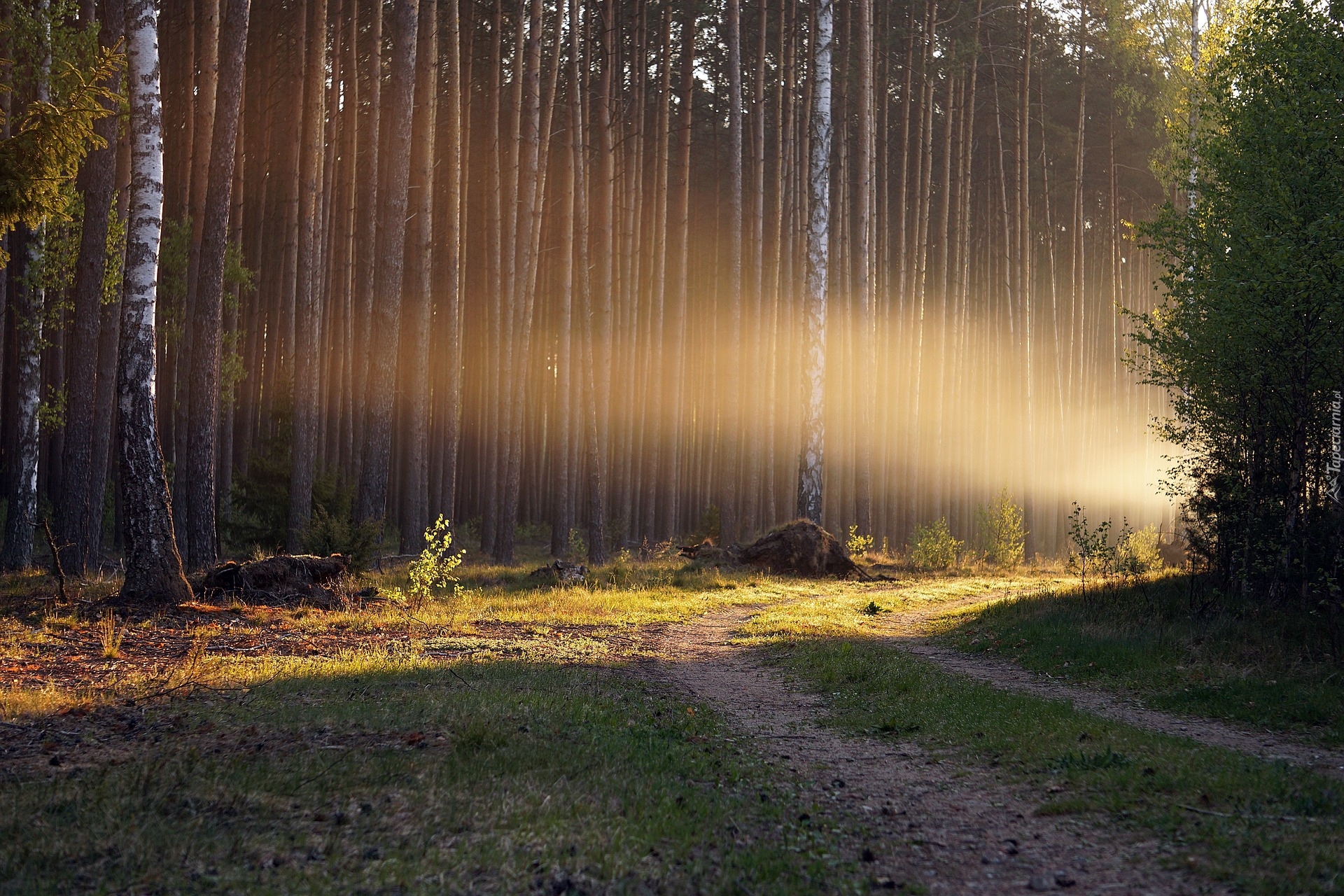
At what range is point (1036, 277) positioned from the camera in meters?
56.8

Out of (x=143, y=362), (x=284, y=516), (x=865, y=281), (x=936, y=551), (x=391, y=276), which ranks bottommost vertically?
(x=936, y=551)

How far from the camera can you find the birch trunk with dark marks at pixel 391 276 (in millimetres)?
21516

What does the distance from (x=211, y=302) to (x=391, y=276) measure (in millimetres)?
4518

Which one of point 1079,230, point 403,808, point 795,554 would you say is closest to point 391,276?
point 795,554

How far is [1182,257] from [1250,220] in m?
3.22

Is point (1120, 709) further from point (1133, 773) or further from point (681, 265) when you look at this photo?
point (681, 265)

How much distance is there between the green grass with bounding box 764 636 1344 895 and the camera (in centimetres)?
507

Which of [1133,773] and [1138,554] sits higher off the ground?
[1138,554]

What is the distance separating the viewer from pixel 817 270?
28.7 m

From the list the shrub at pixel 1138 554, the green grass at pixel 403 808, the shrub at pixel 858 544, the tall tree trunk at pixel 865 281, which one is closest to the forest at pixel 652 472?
the green grass at pixel 403 808

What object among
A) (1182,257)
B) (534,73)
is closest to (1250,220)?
(1182,257)

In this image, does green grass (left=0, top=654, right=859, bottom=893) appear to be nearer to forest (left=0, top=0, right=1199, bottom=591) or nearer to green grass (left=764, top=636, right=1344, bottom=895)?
green grass (left=764, top=636, right=1344, bottom=895)

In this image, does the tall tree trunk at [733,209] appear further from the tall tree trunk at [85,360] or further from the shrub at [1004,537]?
the tall tree trunk at [85,360]

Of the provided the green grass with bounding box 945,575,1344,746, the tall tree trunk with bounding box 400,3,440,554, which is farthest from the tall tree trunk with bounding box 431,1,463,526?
the green grass with bounding box 945,575,1344,746
